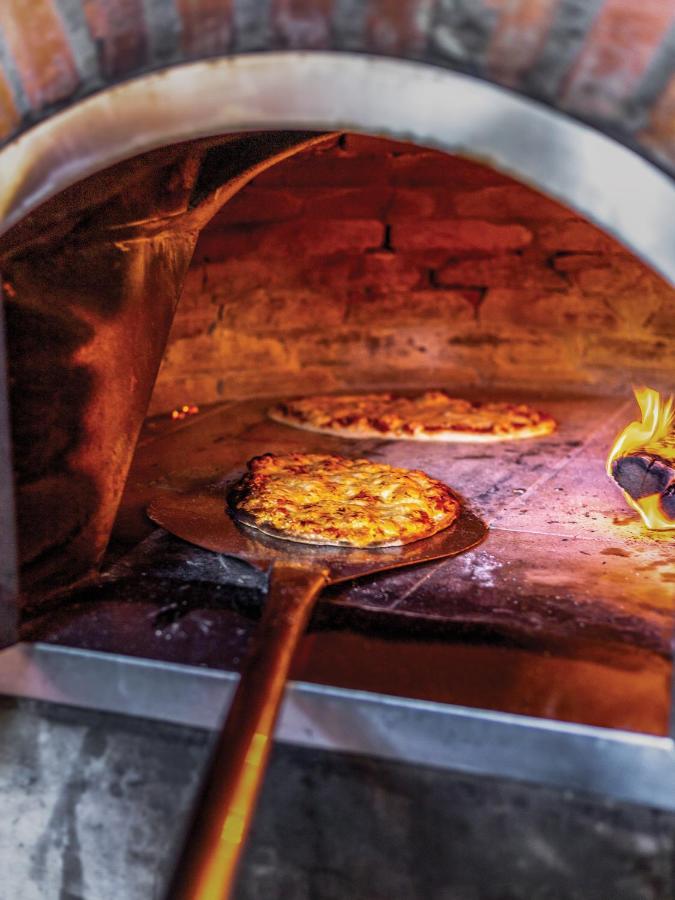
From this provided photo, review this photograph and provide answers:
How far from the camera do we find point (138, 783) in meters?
1.73

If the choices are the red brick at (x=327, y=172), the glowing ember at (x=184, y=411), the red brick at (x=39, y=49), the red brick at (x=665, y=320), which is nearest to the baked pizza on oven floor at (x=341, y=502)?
the glowing ember at (x=184, y=411)

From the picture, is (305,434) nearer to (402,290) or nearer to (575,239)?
(402,290)

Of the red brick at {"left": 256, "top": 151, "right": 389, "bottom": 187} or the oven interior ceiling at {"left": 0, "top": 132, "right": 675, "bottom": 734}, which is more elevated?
the red brick at {"left": 256, "top": 151, "right": 389, "bottom": 187}

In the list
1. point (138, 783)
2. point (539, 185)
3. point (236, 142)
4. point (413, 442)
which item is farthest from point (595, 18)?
point (413, 442)

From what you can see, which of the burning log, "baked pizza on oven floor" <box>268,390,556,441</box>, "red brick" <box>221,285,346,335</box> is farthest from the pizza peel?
"red brick" <box>221,285,346,335</box>

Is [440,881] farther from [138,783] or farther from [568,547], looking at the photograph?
[568,547]

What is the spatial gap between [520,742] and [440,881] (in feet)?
0.93

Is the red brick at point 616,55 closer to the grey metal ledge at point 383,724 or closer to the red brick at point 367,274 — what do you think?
the grey metal ledge at point 383,724

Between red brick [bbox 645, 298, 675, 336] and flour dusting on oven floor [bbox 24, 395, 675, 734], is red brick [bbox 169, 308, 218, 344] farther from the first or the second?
red brick [bbox 645, 298, 675, 336]

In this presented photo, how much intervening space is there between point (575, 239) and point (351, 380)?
3.49ft

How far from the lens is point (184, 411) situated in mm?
3557

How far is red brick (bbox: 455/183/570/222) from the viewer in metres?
3.73

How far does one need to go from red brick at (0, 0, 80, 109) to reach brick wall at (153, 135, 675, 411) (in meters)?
2.04

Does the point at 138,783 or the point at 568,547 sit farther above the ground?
the point at 568,547
